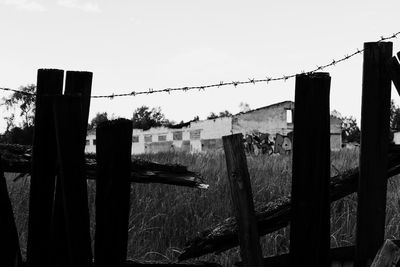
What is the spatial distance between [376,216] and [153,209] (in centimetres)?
355

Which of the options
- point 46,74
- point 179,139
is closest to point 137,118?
point 179,139

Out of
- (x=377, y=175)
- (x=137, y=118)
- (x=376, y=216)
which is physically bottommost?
(x=376, y=216)

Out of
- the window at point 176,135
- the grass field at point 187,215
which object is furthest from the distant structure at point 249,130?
the grass field at point 187,215

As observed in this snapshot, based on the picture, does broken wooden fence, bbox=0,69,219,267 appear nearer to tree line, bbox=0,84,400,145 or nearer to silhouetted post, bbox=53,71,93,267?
silhouetted post, bbox=53,71,93,267

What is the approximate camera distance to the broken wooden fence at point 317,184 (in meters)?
1.95

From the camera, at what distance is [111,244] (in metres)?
2.00

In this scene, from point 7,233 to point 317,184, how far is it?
4.07 ft

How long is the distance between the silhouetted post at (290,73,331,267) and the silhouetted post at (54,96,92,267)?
2.63 feet

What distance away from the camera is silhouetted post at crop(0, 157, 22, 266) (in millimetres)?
2111

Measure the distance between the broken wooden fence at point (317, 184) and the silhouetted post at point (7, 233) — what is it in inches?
27.1

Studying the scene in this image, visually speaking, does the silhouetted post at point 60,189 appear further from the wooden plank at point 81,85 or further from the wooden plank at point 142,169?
the wooden plank at point 142,169

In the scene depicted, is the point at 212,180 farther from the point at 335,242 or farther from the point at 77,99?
the point at 77,99

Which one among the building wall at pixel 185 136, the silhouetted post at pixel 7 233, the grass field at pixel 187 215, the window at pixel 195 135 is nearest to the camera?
the silhouetted post at pixel 7 233

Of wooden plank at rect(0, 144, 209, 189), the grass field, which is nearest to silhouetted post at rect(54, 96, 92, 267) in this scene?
wooden plank at rect(0, 144, 209, 189)
